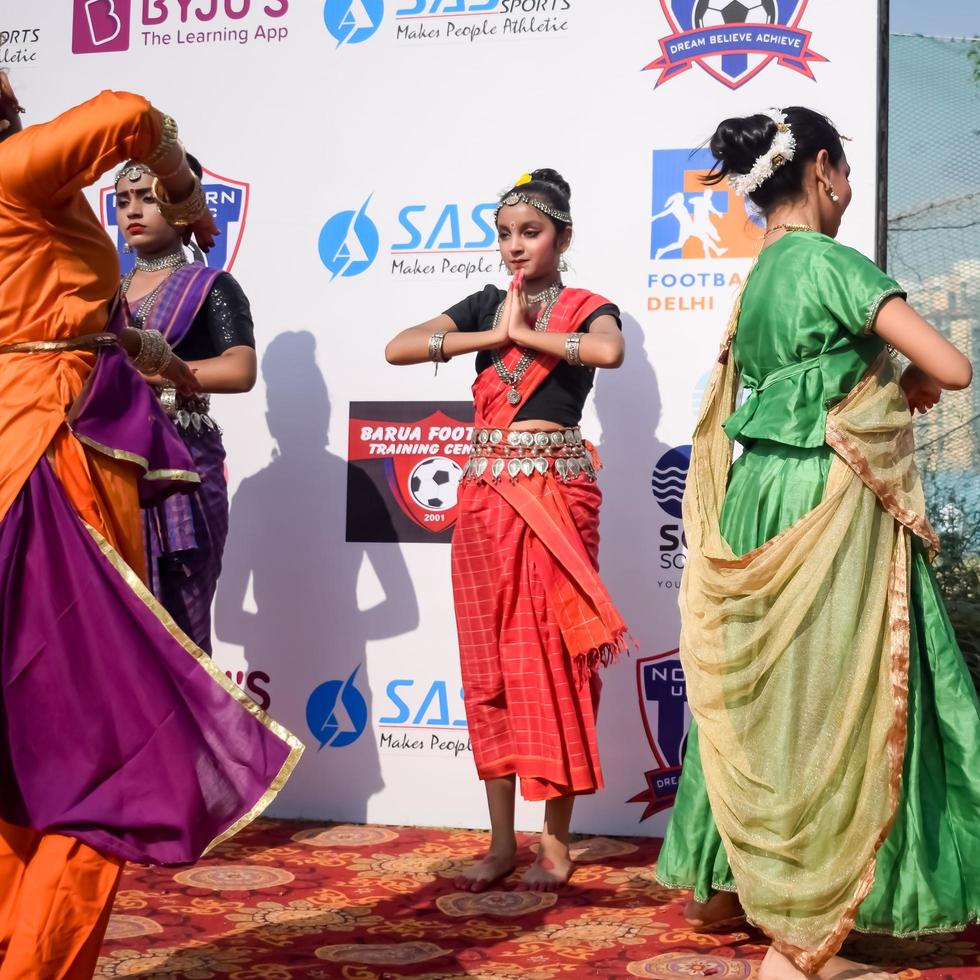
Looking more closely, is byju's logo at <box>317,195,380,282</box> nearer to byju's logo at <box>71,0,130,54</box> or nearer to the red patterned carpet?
byju's logo at <box>71,0,130,54</box>

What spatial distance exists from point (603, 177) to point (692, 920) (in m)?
2.40

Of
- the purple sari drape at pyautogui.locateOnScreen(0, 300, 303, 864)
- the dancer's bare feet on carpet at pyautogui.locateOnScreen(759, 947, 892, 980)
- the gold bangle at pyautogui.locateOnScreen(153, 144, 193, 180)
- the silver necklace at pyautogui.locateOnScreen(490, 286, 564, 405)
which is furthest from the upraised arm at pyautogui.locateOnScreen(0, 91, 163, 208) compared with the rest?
the dancer's bare feet on carpet at pyautogui.locateOnScreen(759, 947, 892, 980)

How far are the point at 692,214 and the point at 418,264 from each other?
3.14 feet

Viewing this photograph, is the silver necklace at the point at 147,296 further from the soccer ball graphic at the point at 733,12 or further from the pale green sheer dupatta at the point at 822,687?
the pale green sheer dupatta at the point at 822,687

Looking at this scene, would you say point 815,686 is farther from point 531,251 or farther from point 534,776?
point 531,251

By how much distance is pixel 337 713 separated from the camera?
466 centimetres

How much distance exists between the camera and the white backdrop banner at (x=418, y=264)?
4.35 meters

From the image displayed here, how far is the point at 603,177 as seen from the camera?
14.6 feet

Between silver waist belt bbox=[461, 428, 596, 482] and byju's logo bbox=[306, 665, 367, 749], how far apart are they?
113 cm

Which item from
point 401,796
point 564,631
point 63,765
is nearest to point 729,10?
point 564,631

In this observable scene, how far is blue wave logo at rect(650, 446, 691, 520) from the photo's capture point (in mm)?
4367

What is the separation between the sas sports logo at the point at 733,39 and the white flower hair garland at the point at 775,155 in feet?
4.39

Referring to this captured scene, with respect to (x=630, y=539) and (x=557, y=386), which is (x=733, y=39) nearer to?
(x=557, y=386)

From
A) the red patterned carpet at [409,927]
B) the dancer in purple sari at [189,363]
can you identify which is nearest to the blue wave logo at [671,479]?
the red patterned carpet at [409,927]
